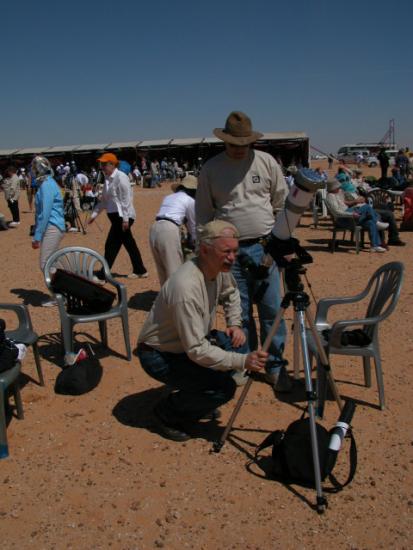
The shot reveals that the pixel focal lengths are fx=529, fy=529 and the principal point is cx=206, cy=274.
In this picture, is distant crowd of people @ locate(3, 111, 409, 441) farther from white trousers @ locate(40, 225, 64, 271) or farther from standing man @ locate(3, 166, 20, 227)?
standing man @ locate(3, 166, 20, 227)

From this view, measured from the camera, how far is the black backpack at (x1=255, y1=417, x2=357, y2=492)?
277 centimetres

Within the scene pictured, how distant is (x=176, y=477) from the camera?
9.80 ft

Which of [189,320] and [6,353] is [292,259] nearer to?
[189,320]

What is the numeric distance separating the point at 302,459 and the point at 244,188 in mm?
1789

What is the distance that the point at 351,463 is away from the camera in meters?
2.84

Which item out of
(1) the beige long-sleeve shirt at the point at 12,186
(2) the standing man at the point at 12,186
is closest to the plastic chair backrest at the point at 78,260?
(2) the standing man at the point at 12,186

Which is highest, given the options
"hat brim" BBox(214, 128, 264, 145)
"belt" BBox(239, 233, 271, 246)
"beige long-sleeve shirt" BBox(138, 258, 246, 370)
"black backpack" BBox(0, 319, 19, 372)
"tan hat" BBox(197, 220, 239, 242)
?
"hat brim" BBox(214, 128, 264, 145)

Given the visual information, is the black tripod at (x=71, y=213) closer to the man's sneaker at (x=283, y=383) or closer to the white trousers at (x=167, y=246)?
the white trousers at (x=167, y=246)

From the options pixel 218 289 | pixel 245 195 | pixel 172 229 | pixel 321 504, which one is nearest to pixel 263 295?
pixel 218 289

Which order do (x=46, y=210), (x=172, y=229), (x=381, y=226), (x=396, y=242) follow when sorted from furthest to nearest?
(x=396, y=242), (x=381, y=226), (x=46, y=210), (x=172, y=229)

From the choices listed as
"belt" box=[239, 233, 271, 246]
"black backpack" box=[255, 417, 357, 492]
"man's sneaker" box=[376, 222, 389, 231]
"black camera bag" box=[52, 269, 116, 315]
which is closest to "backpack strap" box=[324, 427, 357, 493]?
"black backpack" box=[255, 417, 357, 492]

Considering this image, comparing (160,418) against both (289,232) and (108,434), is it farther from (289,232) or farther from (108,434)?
(289,232)

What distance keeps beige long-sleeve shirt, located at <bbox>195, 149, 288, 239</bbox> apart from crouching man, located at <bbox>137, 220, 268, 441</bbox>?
48 cm

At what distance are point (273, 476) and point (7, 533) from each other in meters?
1.39
